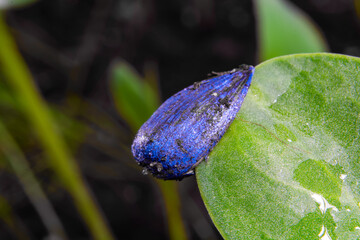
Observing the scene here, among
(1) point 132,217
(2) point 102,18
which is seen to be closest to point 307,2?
(2) point 102,18

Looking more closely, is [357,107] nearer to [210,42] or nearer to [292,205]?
[292,205]

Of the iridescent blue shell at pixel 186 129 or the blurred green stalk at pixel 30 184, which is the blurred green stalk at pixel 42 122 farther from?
the iridescent blue shell at pixel 186 129

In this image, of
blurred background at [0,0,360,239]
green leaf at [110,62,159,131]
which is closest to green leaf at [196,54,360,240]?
green leaf at [110,62,159,131]

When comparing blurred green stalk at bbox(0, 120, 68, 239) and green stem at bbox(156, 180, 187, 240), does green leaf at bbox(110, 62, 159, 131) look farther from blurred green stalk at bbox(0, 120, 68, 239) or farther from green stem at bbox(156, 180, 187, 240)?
blurred green stalk at bbox(0, 120, 68, 239)

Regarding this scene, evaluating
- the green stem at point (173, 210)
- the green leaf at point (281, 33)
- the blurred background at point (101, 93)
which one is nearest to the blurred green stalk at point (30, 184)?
the blurred background at point (101, 93)

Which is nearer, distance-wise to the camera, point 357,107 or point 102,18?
point 357,107
